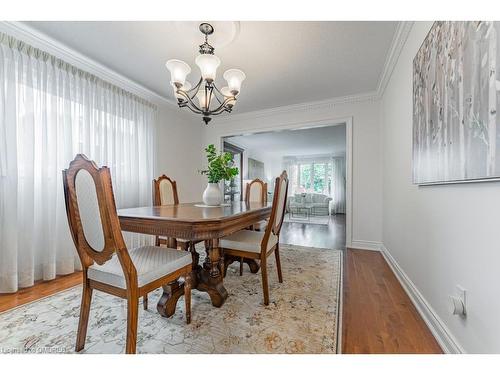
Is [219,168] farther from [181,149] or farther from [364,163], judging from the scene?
[364,163]

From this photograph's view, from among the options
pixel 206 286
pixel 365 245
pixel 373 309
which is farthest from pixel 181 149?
pixel 373 309

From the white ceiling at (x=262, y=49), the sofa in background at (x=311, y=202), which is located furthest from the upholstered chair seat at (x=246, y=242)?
the sofa in background at (x=311, y=202)

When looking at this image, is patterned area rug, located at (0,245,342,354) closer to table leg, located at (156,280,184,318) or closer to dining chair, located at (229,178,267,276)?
table leg, located at (156,280,184,318)

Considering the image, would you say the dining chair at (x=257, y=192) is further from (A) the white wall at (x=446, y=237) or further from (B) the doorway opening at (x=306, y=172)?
(A) the white wall at (x=446, y=237)

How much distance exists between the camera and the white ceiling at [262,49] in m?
1.87

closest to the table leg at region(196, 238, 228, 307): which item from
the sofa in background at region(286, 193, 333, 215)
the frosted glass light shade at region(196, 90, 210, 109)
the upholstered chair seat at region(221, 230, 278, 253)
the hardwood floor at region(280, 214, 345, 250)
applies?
the upholstered chair seat at region(221, 230, 278, 253)

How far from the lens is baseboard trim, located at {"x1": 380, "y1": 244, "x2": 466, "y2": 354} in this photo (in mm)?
1123

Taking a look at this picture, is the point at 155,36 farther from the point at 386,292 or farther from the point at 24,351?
the point at 386,292

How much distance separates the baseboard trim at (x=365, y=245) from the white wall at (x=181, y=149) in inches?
119

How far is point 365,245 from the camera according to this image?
324cm

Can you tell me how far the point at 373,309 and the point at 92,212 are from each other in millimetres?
1939

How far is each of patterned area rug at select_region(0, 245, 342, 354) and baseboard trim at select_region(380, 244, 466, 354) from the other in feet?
1.78

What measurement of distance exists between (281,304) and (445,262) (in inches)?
A: 42.5
